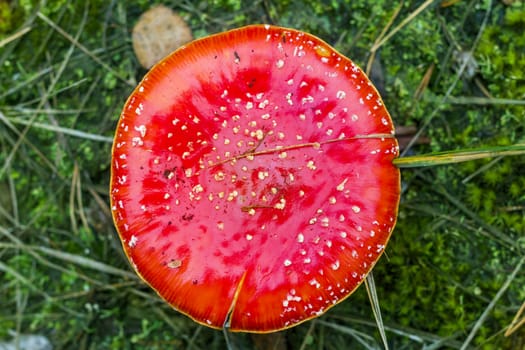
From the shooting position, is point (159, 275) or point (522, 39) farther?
point (522, 39)

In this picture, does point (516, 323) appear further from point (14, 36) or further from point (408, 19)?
point (14, 36)

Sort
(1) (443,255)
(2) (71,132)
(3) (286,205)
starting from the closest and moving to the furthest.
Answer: (3) (286,205)
(1) (443,255)
(2) (71,132)

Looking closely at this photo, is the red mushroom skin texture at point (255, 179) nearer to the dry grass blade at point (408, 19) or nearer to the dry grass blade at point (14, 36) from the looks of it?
the dry grass blade at point (408, 19)

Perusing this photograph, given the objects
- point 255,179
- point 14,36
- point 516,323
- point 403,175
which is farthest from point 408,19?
point 14,36

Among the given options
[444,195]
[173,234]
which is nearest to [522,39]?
[444,195]

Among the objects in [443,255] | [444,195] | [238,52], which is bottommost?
[443,255]

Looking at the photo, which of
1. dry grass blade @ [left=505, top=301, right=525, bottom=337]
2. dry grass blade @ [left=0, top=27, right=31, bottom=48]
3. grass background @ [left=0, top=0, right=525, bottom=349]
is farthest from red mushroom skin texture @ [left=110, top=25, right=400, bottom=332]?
dry grass blade @ [left=0, top=27, right=31, bottom=48]

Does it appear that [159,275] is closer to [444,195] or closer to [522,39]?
[444,195]
